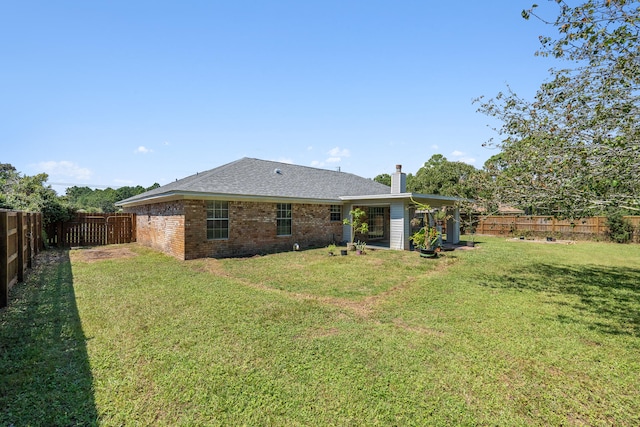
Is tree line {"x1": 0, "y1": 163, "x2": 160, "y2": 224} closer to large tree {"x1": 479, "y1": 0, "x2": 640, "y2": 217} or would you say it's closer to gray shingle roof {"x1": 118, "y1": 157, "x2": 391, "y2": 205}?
gray shingle roof {"x1": 118, "y1": 157, "x2": 391, "y2": 205}

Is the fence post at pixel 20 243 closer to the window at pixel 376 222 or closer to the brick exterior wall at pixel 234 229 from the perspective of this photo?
the brick exterior wall at pixel 234 229

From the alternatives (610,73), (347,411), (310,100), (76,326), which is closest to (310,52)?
(310,100)

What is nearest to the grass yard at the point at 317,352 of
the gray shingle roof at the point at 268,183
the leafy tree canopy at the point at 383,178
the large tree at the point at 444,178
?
the gray shingle roof at the point at 268,183

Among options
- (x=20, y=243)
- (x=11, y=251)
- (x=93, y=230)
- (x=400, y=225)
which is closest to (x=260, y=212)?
(x=400, y=225)

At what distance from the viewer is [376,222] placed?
1803 centimetres

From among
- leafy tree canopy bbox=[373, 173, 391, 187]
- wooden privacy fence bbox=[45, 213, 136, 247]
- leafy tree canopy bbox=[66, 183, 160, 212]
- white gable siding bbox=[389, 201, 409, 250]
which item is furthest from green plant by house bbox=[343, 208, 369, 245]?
leafy tree canopy bbox=[66, 183, 160, 212]

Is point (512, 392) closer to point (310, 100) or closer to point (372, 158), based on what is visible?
point (310, 100)

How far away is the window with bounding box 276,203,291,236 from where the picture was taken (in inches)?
540

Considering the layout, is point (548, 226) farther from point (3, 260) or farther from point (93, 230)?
point (93, 230)

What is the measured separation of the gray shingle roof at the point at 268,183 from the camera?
475 inches

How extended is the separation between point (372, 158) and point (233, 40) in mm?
10951

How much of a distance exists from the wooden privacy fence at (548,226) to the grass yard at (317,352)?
45.9ft

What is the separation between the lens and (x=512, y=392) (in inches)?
121

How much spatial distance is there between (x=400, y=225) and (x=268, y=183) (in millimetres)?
6813
